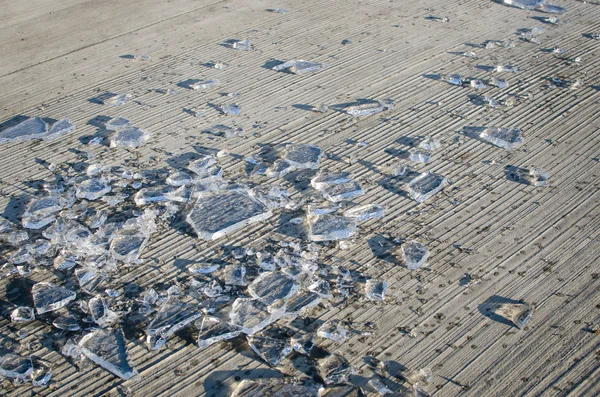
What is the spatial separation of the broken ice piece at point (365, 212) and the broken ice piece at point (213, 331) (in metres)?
1.65

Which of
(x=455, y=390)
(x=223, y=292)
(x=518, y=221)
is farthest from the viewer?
(x=518, y=221)

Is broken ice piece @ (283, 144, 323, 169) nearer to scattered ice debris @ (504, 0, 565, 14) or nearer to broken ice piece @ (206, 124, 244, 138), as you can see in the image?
broken ice piece @ (206, 124, 244, 138)

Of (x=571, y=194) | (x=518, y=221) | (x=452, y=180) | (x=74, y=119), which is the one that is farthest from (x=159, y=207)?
(x=571, y=194)

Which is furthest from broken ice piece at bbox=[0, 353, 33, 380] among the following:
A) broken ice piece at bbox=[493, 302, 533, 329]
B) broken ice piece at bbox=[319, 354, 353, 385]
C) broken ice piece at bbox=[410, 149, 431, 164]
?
broken ice piece at bbox=[410, 149, 431, 164]

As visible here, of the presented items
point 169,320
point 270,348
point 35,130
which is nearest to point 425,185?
point 270,348

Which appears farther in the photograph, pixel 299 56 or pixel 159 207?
pixel 299 56

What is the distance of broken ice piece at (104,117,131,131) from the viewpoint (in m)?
6.55

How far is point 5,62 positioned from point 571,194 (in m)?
7.81

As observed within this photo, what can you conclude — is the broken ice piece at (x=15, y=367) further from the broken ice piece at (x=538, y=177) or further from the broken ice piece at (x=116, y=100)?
the broken ice piece at (x=538, y=177)

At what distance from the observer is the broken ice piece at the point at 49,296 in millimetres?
4426

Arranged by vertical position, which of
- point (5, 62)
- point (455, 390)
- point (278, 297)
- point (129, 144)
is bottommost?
point (455, 390)

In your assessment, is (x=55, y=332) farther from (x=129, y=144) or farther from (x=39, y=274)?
(x=129, y=144)

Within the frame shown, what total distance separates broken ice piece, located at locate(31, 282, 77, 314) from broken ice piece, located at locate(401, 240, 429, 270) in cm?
281

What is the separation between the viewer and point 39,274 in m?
4.82
